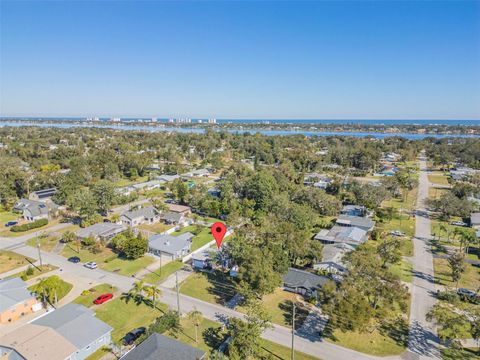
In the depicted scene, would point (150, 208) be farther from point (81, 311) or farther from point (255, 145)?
point (255, 145)

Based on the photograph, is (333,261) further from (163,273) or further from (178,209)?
(178,209)

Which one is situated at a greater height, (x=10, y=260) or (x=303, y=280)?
(x=303, y=280)

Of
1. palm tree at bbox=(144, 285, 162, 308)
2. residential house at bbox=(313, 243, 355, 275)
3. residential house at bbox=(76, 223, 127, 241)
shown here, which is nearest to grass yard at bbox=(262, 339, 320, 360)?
palm tree at bbox=(144, 285, 162, 308)

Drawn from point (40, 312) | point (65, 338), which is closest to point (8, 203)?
point (40, 312)

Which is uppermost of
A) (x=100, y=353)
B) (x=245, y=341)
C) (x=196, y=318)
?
(x=245, y=341)

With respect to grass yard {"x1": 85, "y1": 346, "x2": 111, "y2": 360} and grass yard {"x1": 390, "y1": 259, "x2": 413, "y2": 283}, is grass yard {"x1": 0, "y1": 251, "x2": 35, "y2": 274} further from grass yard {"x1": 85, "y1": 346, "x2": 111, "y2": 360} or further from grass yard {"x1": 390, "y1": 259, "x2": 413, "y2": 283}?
grass yard {"x1": 390, "y1": 259, "x2": 413, "y2": 283}

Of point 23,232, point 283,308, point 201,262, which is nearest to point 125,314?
point 201,262

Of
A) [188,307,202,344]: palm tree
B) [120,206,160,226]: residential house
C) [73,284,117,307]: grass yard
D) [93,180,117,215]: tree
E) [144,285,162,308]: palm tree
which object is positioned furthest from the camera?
[93,180,117,215]: tree
